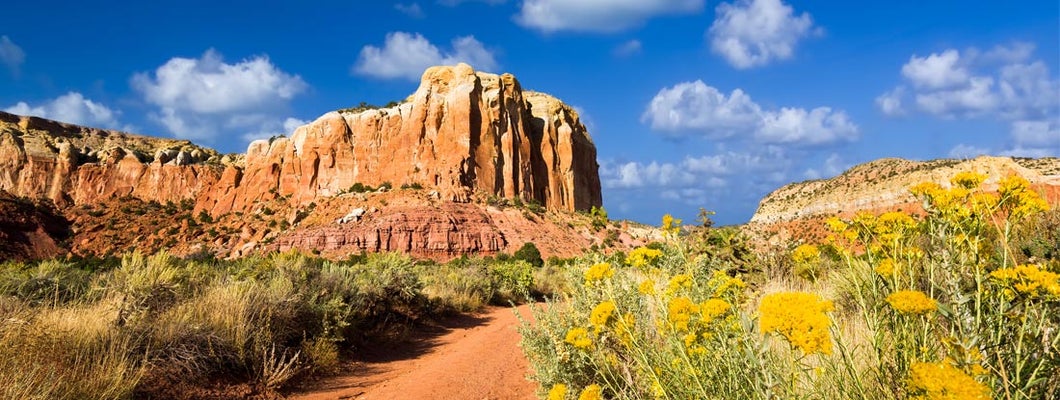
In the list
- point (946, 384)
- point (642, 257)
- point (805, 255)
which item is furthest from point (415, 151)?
point (946, 384)

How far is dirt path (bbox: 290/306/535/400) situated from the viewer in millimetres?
6098

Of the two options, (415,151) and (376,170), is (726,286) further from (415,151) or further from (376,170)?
(376,170)

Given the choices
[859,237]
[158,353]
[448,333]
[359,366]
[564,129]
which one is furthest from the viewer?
[564,129]

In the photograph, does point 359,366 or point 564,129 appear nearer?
point 359,366

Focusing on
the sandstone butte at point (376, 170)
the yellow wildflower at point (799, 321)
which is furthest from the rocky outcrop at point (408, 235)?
the yellow wildflower at point (799, 321)

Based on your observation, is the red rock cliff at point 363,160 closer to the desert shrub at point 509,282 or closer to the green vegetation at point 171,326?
the desert shrub at point 509,282

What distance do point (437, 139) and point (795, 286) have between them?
143 feet

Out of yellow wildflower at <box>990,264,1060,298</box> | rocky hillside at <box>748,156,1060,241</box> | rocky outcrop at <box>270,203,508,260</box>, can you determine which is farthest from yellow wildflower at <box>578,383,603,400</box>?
rocky hillside at <box>748,156,1060,241</box>

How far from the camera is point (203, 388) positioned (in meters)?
5.54

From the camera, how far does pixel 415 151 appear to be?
48.9m

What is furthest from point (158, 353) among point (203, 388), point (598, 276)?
point (598, 276)

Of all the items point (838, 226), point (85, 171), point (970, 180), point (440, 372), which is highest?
point (85, 171)

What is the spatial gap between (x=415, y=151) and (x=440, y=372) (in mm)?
43328

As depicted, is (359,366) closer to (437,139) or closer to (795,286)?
(795,286)
